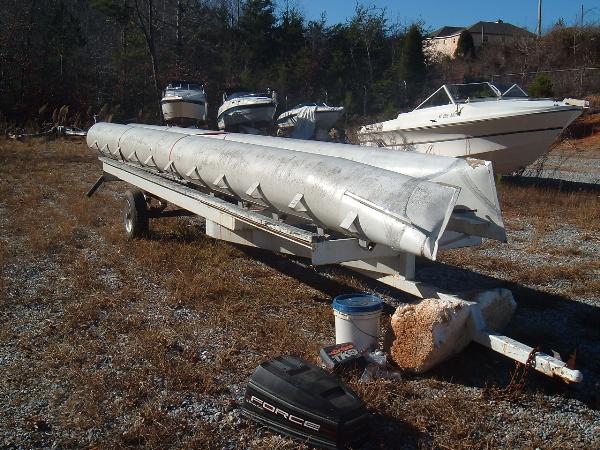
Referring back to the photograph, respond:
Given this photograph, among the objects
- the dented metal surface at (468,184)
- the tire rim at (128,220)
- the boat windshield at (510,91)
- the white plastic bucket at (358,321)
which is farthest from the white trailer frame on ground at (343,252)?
the boat windshield at (510,91)

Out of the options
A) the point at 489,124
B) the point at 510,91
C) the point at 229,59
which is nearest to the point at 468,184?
the point at 489,124

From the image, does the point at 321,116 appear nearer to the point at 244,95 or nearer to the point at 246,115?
the point at 246,115

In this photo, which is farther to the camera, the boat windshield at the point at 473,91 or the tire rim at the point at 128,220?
the boat windshield at the point at 473,91

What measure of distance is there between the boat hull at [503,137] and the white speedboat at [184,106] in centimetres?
897

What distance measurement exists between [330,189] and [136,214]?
413cm

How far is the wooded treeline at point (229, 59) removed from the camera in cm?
2675

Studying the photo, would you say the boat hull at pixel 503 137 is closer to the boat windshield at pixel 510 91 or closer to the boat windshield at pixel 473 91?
the boat windshield at pixel 473 91

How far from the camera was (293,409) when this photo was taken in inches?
129

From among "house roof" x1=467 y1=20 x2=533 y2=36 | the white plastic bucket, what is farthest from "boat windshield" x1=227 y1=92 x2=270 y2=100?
"house roof" x1=467 y1=20 x2=533 y2=36

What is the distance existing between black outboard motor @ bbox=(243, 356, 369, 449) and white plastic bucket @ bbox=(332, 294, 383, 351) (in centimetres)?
60

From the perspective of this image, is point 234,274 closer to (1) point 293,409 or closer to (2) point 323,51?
(1) point 293,409

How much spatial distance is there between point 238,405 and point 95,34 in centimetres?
4232

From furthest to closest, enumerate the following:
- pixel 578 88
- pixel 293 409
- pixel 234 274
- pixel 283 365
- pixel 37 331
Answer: pixel 578 88, pixel 234 274, pixel 37 331, pixel 283 365, pixel 293 409

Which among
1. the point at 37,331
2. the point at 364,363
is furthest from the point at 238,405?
the point at 37,331
